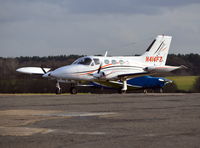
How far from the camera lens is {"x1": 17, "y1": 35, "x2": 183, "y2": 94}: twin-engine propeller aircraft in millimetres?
Answer: 36312

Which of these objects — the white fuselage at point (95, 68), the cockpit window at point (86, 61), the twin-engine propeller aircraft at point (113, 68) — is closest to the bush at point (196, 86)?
the twin-engine propeller aircraft at point (113, 68)

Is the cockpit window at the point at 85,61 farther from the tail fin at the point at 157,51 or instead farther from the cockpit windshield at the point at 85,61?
the tail fin at the point at 157,51

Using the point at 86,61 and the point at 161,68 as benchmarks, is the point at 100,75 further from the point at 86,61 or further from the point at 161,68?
the point at 161,68

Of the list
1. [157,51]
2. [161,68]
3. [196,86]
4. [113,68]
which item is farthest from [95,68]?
[196,86]

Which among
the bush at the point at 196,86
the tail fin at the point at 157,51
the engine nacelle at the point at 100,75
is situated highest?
the tail fin at the point at 157,51

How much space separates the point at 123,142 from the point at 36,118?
225 inches

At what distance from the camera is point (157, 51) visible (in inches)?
1650

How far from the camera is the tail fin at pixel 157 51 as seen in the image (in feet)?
136

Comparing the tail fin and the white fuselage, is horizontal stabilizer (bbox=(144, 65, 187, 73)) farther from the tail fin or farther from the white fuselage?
the tail fin

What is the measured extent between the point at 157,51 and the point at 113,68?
5.87m

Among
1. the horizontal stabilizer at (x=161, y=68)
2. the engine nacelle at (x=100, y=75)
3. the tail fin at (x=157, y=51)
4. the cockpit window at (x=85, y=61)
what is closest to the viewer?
the cockpit window at (x=85, y=61)

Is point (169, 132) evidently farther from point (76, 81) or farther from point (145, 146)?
point (76, 81)

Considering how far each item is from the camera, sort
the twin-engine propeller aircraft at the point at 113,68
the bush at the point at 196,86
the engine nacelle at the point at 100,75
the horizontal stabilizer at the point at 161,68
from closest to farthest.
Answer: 1. the twin-engine propeller aircraft at the point at 113,68
2. the engine nacelle at the point at 100,75
3. the horizontal stabilizer at the point at 161,68
4. the bush at the point at 196,86

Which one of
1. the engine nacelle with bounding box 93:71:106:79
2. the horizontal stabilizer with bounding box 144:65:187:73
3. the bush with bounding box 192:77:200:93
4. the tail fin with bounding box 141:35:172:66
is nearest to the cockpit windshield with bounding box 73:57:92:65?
the engine nacelle with bounding box 93:71:106:79
